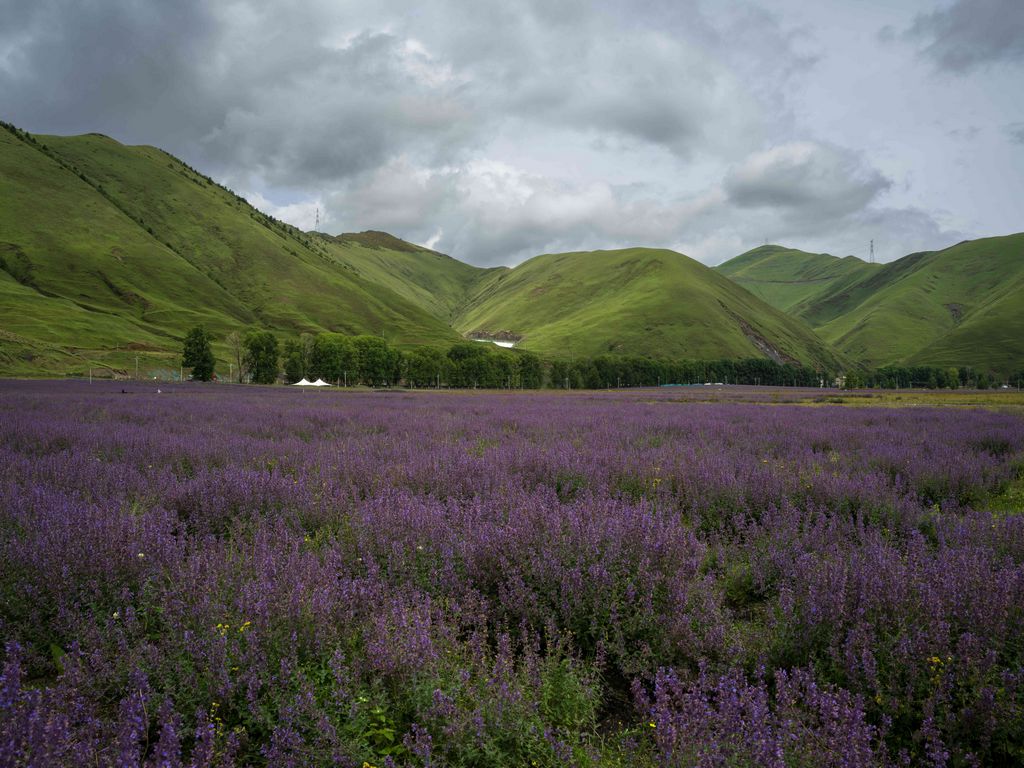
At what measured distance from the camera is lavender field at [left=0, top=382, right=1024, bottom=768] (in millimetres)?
2053

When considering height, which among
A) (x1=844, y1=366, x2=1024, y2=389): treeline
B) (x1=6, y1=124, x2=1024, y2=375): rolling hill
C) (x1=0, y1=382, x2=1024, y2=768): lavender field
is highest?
(x1=6, y1=124, x2=1024, y2=375): rolling hill

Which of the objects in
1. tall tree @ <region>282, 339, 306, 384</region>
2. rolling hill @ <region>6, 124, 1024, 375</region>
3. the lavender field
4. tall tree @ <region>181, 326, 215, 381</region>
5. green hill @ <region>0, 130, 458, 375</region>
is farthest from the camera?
rolling hill @ <region>6, 124, 1024, 375</region>

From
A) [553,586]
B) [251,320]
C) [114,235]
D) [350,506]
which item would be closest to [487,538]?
[553,586]

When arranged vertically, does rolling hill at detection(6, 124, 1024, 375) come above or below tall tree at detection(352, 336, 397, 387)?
above

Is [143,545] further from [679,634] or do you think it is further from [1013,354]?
[1013,354]

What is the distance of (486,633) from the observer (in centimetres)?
280

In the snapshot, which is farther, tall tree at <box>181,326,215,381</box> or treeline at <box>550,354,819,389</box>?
treeline at <box>550,354,819,389</box>

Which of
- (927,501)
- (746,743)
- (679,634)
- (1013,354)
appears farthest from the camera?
(1013,354)

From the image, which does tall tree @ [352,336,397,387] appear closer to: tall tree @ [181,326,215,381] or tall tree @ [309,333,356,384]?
tall tree @ [309,333,356,384]

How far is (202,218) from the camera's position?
6678 inches

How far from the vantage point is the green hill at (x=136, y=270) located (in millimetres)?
88688

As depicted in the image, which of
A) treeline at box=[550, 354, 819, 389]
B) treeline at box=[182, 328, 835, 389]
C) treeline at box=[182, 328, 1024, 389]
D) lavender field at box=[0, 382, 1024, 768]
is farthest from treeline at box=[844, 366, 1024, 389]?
lavender field at box=[0, 382, 1024, 768]

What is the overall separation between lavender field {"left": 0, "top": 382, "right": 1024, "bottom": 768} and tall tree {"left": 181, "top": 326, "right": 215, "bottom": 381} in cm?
7045

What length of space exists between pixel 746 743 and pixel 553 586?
4.63 feet
